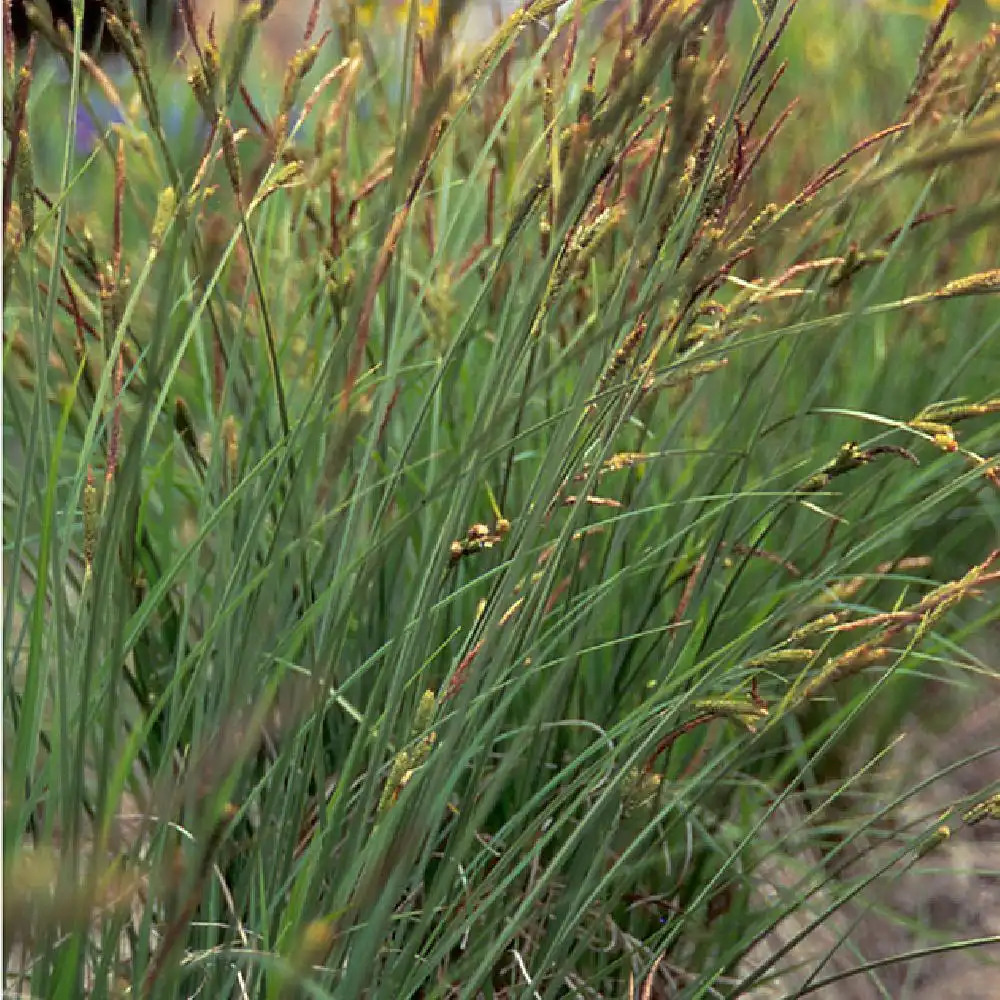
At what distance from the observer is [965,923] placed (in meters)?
1.39

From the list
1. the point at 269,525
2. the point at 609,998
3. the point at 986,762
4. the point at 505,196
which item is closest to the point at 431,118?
the point at 269,525

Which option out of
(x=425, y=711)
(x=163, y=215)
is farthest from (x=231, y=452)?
(x=425, y=711)

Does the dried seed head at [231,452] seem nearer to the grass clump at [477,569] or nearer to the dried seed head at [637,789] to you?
the grass clump at [477,569]

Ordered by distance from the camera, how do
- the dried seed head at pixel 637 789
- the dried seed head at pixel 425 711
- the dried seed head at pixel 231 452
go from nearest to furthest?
the dried seed head at pixel 425 711, the dried seed head at pixel 637 789, the dried seed head at pixel 231 452

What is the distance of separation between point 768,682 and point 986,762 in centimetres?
45

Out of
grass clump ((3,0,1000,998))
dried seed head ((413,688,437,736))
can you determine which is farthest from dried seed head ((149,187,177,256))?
dried seed head ((413,688,437,736))

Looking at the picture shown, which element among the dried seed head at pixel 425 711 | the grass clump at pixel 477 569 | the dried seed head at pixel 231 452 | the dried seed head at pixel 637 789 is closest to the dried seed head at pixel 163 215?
the grass clump at pixel 477 569

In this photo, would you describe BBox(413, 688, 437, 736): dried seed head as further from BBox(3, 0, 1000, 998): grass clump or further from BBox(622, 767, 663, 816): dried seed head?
BBox(622, 767, 663, 816): dried seed head

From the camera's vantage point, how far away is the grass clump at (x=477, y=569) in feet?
2.41

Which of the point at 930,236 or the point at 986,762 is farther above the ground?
the point at 930,236

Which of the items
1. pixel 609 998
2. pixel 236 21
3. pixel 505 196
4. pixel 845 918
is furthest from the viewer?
pixel 505 196

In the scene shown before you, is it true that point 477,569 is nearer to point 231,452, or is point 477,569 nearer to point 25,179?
point 231,452

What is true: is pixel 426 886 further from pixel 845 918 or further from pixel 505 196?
pixel 505 196

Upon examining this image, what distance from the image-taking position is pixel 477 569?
1232 mm
